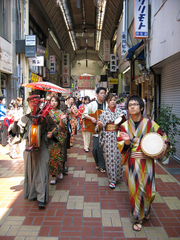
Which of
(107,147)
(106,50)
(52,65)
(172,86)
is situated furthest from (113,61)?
(107,147)

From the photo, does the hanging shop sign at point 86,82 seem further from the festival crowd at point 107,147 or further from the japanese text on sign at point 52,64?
the festival crowd at point 107,147

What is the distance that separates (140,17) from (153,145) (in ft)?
22.6

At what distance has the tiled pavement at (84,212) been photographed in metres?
2.84

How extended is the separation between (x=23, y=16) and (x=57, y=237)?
1226 cm

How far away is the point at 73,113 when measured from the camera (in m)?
8.55

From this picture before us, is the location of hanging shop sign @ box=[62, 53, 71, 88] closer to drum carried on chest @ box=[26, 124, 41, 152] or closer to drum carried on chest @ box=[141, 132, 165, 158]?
drum carried on chest @ box=[26, 124, 41, 152]

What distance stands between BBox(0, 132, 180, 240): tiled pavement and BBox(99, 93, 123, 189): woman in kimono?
30 centimetres

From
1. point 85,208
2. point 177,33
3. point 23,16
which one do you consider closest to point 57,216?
point 85,208

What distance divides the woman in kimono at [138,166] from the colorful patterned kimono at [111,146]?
128 centimetres

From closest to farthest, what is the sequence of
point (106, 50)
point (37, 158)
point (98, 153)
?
point (37, 158) → point (98, 153) → point (106, 50)

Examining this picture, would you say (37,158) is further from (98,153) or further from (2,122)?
(2,122)

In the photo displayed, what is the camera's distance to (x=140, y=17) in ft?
26.7

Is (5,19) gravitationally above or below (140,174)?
above

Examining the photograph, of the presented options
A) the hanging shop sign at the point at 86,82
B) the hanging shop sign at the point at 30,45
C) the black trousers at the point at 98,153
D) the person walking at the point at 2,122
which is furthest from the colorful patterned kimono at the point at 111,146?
the hanging shop sign at the point at 86,82
